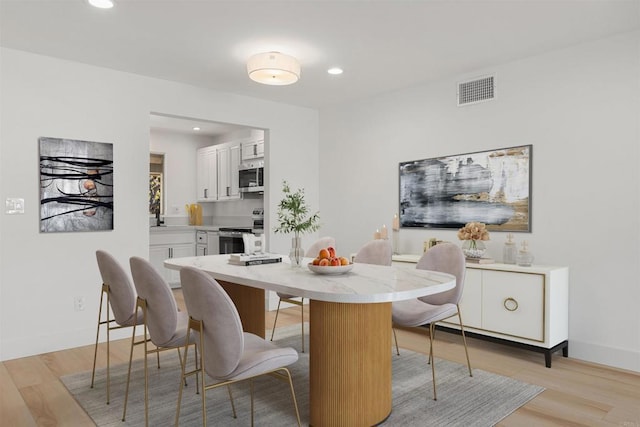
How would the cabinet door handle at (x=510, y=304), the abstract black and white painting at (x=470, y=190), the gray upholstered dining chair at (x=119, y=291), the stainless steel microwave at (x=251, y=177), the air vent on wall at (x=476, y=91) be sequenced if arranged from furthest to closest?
the stainless steel microwave at (x=251, y=177)
the air vent on wall at (x=476, y=91)
the abstract black and white painting at (x=470, y=190)
the cabinet door handle at (x=510, y=304)
the gray upholstered dining chair at (x=119, y=291)

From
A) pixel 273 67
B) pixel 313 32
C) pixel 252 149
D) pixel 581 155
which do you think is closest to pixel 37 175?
pixel 273 67

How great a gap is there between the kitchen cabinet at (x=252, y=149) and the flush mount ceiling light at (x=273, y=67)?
2503 mm

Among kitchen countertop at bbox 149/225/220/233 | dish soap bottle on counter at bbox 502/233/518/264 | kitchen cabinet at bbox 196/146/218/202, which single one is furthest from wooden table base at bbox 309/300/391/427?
kitchen cabinet at bbox 196/146/218/202

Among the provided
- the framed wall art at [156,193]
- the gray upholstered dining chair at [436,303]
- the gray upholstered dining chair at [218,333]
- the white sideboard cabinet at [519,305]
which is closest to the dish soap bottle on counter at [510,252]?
the white sideboard cabinet at [519,305]

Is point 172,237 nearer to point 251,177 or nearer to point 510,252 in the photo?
point 251,177

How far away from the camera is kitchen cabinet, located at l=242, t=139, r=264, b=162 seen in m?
6.11

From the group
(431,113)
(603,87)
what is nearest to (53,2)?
(431,113)

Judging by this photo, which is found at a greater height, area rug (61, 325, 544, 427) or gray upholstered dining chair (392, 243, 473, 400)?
gray upholstered dining chair (392, 243, 473, 400)

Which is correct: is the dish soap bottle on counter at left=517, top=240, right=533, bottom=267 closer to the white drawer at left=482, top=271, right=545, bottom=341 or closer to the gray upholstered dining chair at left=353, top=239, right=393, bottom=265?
the white drawer at left=482, top=271, right=545, bottom=341

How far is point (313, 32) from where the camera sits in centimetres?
326

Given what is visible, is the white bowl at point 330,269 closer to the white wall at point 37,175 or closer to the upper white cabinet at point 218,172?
the white wall at point 37,175

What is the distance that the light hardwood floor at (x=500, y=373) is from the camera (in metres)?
2.52

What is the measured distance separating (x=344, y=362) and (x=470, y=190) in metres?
2.51

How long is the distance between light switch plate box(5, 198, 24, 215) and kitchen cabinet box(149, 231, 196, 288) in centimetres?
266
